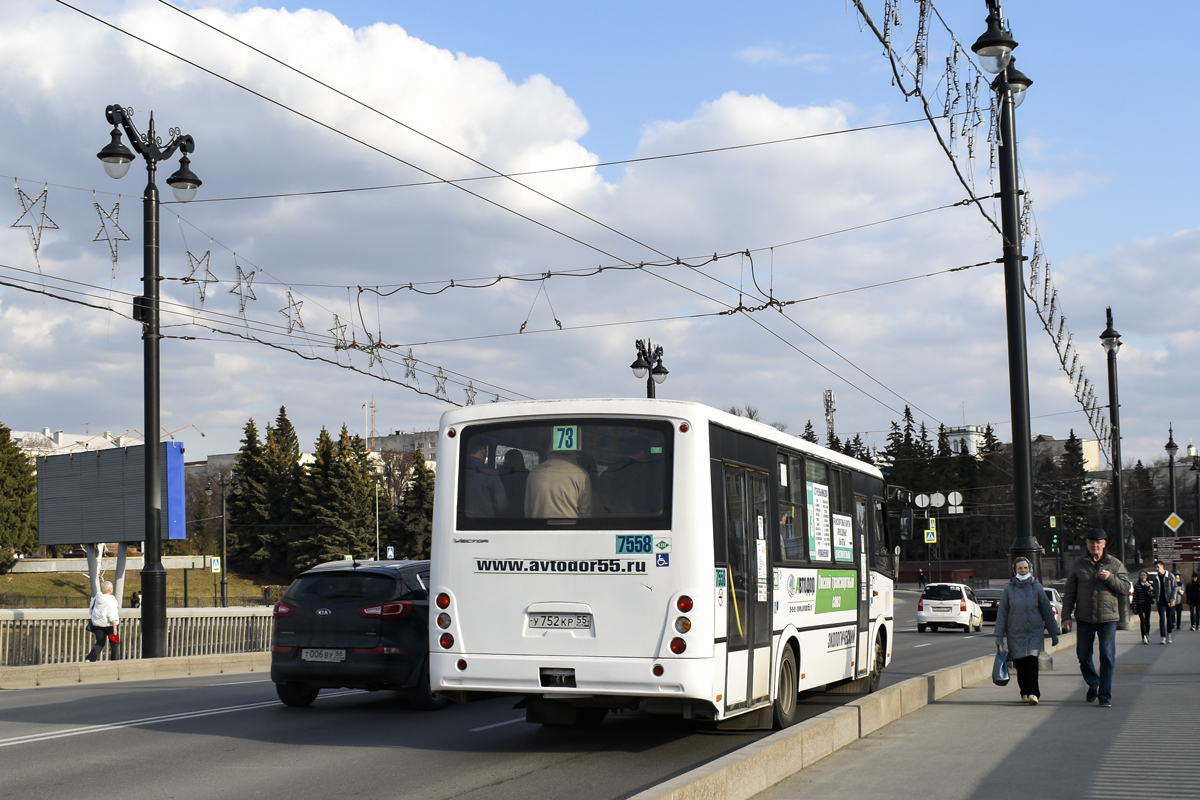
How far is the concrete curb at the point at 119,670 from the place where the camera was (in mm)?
17344

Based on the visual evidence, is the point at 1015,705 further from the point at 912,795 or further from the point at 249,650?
the point at 249,650

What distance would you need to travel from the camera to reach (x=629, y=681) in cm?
941

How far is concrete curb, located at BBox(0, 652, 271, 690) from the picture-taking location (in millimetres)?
17344

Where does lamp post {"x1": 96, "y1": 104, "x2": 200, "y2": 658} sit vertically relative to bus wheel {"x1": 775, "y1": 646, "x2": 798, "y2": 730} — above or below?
above

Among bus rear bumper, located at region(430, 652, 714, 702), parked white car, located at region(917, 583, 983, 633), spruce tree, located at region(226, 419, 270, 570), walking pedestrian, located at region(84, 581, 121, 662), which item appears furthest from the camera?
spruce tree, located at region(226, 419, 270, 570)

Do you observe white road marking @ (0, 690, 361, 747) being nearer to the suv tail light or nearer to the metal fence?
the suv tail light

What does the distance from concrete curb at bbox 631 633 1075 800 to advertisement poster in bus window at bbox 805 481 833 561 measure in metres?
1.54

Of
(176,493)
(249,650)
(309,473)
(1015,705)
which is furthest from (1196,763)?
(309,473)

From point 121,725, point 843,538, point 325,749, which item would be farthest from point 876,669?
point 121,725

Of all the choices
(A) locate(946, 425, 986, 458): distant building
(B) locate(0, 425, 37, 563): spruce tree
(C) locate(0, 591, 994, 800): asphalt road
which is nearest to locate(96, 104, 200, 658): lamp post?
(C) locate(0, 591, 994, 800): asphalt road

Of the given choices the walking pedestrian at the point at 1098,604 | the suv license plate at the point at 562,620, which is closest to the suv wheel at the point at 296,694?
the suv license plate at the point at 562,620

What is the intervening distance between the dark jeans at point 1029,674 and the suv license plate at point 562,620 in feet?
18.7

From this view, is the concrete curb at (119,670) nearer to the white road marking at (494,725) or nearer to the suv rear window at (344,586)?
the suv rear window at (344,586)

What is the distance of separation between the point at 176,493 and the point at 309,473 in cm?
7821
